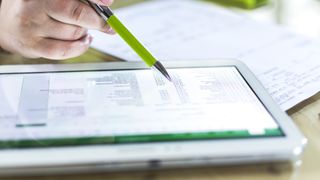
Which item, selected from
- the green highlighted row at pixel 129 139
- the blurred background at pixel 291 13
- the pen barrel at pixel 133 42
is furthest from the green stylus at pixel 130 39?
the blurred background at pixel 291 13

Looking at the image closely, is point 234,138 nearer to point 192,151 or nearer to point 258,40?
point 192,151

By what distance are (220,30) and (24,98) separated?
0.40m

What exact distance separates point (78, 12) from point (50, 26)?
0.05 meters

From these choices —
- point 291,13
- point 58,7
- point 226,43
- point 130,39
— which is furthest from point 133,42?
point 291,13

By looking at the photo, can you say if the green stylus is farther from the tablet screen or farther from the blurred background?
the blurred background

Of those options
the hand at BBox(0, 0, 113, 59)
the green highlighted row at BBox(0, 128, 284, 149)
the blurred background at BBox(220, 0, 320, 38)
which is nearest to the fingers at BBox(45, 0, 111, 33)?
the hand at BBox(0, 0, 113, 59)

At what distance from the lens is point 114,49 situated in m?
0.66

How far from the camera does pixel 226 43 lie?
0.70 m

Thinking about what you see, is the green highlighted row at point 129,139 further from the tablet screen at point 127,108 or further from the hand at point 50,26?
the hand at point 50,26

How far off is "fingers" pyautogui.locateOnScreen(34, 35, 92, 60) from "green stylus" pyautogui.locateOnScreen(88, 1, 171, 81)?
0.06 meters

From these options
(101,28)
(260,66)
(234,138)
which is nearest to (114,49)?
(101,28)

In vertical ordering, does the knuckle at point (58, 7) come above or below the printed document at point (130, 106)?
above

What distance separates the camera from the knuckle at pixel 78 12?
0.55 m

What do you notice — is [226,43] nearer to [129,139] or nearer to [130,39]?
[130,39]
